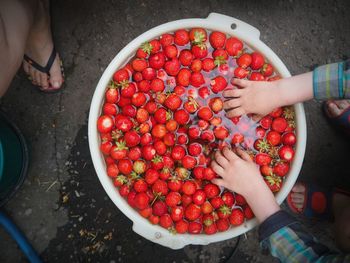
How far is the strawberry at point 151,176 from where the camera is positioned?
1337 mm

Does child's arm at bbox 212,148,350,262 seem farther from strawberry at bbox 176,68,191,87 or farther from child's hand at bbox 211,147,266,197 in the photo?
strawberry at bbox 176,68,191,87

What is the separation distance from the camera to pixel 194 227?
1345 mm

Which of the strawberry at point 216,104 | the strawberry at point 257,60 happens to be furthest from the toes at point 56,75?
the strawberry at point 257,60

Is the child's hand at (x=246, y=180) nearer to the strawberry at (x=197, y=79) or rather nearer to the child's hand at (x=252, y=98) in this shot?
the child's hand at (x=252, y=98)

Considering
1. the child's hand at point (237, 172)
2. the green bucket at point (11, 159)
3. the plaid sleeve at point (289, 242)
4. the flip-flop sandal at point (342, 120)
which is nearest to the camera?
the plaid sleeve at point (289, 242)

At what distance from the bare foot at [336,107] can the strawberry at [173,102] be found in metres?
0.70

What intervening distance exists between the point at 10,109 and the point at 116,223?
69 centimetres

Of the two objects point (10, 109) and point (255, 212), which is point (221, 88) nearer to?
point (255, 212)

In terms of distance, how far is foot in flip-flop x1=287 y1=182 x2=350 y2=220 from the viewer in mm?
1610

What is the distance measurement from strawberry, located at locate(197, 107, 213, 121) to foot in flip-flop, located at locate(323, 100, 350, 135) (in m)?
0.60

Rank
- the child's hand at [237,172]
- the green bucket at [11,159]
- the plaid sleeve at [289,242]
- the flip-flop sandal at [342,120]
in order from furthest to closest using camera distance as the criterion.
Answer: the flip-flop sandal at [342,120]
the green bucket at [11,159]
the child's hand at [237,172]
the plaid sleeve at [289,242]

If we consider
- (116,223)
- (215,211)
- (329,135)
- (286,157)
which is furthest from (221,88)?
(116,223)

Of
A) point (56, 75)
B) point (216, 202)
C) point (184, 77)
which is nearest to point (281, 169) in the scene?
point (216, 202)

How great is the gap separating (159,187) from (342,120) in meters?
0.84
